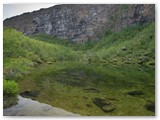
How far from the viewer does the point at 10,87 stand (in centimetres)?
568

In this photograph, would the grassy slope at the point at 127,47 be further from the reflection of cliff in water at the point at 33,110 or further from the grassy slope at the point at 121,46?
the reflection of cliff in water at the point at 33,110

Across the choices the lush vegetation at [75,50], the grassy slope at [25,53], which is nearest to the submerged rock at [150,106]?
the lush vegetation at [75,50]

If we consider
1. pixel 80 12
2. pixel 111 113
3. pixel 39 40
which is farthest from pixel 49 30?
pixel 111 113

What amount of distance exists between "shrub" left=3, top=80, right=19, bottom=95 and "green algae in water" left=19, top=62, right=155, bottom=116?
0.45 ft

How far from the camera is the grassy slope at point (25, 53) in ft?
19.6

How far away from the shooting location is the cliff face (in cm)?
602

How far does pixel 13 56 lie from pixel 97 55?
1606mm

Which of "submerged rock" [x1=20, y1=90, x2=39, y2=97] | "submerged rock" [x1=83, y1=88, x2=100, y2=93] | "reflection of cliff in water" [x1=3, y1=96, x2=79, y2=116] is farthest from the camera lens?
"submerged rock" [x1=83, y1=88, x2=100, y2=93]

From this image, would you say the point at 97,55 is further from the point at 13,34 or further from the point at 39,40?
the point at 13,34

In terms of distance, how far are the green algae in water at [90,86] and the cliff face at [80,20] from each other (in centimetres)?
70

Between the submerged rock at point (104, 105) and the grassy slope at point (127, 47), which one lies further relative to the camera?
the grassy slope at point (127, 47)

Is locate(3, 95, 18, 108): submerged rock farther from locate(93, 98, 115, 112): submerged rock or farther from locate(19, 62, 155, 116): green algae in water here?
locate(93, 98, 115, 112): submerged rock

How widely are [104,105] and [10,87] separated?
1.53 m

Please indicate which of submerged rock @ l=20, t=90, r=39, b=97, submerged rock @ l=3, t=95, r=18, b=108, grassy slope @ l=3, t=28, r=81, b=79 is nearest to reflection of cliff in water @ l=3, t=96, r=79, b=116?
submerged rock @ l=3, t=95, r=18, b=108
